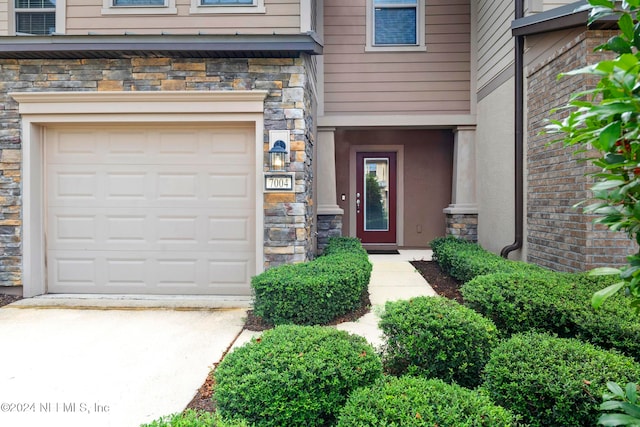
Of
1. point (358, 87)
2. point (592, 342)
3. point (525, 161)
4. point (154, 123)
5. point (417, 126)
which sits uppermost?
point (358, 87)

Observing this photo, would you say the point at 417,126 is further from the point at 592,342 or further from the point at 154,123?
the point at 592,342

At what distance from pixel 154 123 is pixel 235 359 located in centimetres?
353

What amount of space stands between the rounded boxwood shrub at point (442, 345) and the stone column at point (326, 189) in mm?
4601

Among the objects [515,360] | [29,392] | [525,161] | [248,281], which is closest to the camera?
[515,360]

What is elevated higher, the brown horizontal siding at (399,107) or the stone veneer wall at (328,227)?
the brown horizontal siding at (399,107)

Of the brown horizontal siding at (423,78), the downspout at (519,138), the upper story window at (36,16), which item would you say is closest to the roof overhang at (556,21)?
the downspout at (519,138)

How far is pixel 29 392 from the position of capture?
8.21ft

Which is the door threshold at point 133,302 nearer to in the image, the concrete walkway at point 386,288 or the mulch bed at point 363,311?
the mulch bed at point 363,311

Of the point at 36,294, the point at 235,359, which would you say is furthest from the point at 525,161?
the point at 36,294

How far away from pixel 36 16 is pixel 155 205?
315 cm

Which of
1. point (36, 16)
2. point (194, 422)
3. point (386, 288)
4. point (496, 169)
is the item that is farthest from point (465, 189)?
point (36, 16)

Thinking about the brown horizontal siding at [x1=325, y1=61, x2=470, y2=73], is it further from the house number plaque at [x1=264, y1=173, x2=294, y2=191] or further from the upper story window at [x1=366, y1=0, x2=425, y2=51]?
the house number plaque at [x1=264, y1=173, x2=294, y2=191]

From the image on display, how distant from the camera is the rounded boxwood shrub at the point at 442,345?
2336 millimetres

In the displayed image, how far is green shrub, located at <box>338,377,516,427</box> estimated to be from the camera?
159 cm
